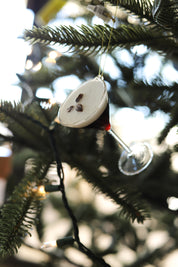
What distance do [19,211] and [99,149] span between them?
0.17 m

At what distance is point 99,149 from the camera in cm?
47

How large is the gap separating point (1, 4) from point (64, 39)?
69 cm

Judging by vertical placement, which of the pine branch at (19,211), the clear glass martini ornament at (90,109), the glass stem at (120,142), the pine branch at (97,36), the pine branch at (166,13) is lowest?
the pine branch at (19,211)

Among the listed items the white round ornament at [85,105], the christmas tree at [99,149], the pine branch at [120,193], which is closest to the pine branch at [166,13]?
the christmas tree at [99,149]

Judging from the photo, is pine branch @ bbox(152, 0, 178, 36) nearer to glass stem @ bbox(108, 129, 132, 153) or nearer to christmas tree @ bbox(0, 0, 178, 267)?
christmas tree @ bbox(0, 0, 178, 267)

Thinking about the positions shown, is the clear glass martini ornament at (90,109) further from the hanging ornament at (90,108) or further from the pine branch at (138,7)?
the pine branch at (138,7)

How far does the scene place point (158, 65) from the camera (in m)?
0.49

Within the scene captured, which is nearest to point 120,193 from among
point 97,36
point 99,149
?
point 99,149

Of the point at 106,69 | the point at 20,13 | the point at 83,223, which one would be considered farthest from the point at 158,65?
the point at 20,13

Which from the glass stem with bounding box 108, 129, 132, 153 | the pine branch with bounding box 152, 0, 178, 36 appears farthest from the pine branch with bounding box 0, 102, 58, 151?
the pine branch with bounding box 152, 0, 178, 36

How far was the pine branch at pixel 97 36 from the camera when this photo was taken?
35 centimetres

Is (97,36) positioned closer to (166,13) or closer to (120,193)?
(166,13)

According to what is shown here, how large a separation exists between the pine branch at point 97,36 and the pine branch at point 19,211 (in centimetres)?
20

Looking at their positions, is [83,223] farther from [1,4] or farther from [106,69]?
[1,4]
